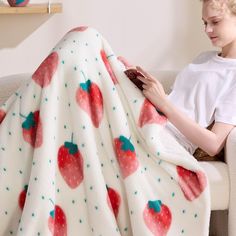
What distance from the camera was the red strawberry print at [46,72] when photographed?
172 centimetres

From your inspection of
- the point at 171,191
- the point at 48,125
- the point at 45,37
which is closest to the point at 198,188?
the point at 171,191

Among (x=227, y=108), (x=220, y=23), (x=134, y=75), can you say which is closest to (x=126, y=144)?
(x=134, y=75)

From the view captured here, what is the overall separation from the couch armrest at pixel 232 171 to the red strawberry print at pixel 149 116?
0.22 m

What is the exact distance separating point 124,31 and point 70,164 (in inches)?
55.2

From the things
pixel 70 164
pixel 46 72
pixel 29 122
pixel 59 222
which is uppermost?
pixel 46 72

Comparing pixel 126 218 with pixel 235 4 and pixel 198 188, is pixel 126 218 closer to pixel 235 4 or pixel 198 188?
pixel 198 188

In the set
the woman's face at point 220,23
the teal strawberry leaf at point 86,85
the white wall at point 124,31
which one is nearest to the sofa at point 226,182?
the woman's face at point 220,23

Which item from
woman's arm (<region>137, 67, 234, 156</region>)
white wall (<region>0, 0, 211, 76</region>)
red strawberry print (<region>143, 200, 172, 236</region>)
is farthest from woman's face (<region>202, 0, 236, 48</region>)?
white wall (<region>0, 0, 211, 76</region>)

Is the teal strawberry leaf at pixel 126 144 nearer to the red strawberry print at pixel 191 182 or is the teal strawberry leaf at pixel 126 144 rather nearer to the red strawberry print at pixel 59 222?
the red strawberry print at pixel 191 182

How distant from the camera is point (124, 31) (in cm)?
298

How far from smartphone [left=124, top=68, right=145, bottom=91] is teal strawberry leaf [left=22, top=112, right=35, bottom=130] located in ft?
1.06

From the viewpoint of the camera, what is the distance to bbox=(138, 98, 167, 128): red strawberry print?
1734 mm

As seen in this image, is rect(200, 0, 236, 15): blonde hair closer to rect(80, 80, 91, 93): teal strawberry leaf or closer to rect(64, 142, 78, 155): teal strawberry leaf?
rect(80, 80, 91, 93): teal strawberry leaf

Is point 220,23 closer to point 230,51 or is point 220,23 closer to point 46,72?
point 230,51
